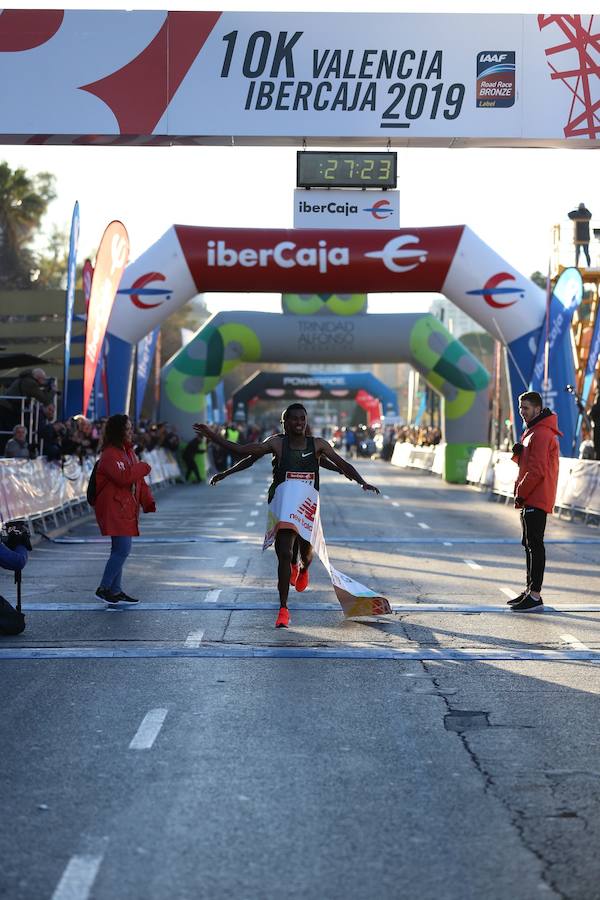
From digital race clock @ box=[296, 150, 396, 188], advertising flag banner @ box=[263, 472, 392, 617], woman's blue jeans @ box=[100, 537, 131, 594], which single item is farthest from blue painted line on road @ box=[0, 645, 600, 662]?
Result: digital race clock @ box=[296, 150, 396, 188]

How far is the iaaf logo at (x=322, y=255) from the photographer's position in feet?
92.3

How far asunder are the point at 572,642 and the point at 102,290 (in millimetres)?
17603

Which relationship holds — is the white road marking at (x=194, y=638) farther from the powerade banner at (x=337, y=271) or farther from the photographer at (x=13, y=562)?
the powerade banner at (x=337, y=271)

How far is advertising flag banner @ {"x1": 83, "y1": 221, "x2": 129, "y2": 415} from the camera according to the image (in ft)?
84.0

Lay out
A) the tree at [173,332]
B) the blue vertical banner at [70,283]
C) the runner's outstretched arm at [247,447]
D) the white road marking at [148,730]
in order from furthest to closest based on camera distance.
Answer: the tree at [173,332], the blue vertical banner at [70,283], the runner's outstretched arm at [247,447], the white road marking at [148,730]

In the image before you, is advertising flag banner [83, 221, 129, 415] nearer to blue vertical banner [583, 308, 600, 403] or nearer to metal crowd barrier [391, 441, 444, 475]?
blue vertical banner [583, 308, 600, 403]

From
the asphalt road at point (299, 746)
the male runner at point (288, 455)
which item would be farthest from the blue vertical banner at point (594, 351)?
the male runner at point (288, 455)

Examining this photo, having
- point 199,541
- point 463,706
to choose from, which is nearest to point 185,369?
point 199,541

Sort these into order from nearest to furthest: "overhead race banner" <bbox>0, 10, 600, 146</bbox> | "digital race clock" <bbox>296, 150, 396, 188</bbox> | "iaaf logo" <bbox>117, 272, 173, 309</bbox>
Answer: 1. "overhead race banner" <bbox>0, 10, 600, 146</bbox>
2. "digital race clock" <bbox>296, 150, 396, 188</bbox>
3. "iaaf logo" <bbox>117, 272, 173, 309</bbox>

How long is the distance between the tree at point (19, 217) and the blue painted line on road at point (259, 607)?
2064 inches

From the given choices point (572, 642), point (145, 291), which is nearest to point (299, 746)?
point (572, 642)

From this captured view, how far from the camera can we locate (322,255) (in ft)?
92.2

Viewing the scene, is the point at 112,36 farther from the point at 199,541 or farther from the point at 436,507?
the point at 436,507

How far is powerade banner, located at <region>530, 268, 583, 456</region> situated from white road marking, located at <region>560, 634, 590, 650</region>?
719 inches
